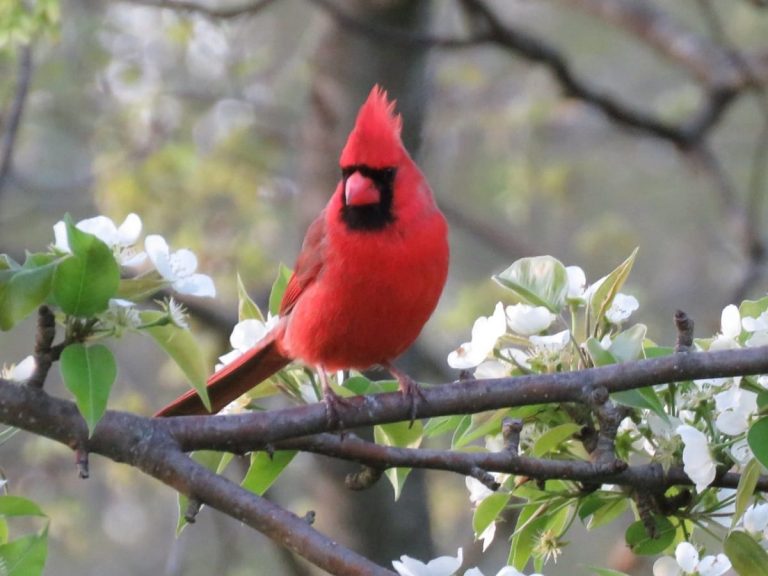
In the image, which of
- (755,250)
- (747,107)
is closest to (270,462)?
(755,250)

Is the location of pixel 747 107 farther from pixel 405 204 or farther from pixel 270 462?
pixel 270 462

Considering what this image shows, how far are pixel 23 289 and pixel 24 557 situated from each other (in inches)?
12.9

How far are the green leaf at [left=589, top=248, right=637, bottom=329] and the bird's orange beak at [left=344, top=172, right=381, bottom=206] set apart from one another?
803mm

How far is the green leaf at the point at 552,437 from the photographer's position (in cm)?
168

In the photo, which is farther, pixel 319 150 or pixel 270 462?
pixel 319 150

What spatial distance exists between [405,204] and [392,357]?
0.34 metres

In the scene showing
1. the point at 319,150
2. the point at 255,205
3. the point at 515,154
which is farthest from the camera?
the point at 515,154

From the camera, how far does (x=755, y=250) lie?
5012 mm

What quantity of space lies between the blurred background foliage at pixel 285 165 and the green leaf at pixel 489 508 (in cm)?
193

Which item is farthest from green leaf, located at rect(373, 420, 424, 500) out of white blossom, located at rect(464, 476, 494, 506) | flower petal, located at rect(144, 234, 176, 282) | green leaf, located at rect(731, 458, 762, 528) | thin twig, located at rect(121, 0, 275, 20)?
thin twig, located at rect(121, 0, 275, 20)

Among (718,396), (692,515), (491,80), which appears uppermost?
(718,396)

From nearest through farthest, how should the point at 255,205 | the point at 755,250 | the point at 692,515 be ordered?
1. the point at 692,515
2. the point at 755,250
3. the point at 255,205

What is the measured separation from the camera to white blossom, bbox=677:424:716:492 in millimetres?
1541

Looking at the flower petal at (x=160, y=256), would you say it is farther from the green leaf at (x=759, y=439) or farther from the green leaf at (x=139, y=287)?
the green leaf at (x=759, y=439)
